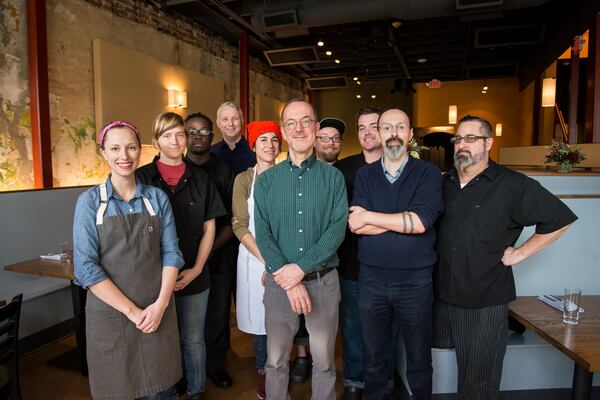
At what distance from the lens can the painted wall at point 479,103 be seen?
42.5 ft

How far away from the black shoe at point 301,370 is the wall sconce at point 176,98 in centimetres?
423

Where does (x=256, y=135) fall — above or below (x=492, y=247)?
above

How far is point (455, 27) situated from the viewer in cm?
728

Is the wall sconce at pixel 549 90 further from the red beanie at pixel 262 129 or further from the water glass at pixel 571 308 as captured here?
the red beanie at pixel 262 129

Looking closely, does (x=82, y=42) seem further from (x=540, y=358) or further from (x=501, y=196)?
(x=540, y=358)

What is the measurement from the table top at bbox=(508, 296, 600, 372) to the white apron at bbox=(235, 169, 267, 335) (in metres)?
1.42

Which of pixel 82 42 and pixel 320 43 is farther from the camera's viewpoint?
pixel 320 43

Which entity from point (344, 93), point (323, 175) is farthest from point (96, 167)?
point (344, 93)

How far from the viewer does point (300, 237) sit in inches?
77.5

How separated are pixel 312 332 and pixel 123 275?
0.94 m

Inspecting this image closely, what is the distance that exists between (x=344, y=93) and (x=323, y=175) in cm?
1156

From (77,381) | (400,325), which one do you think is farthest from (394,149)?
(77,381)

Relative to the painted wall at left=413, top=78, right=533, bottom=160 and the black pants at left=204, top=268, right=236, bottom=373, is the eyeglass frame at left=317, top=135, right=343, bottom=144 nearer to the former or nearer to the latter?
the black pants at left=204, top=268, right=236, bottom=373

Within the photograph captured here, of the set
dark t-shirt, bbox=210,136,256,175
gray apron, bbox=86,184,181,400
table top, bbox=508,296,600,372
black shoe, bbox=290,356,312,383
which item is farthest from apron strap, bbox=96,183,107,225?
table top, bbox=508,296,600,372
